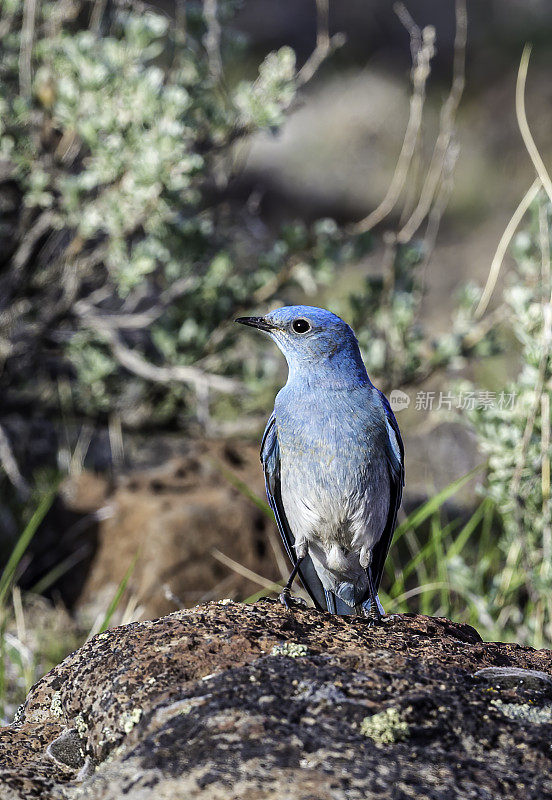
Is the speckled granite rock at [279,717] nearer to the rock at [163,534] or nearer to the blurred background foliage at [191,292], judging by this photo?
the blurred background foliage at [191,292]

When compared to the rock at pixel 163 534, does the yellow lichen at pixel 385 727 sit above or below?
above

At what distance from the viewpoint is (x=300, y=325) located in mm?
3436

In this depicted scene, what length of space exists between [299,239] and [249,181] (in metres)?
9.25

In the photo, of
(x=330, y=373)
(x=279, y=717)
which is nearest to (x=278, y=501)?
(x=330, y=373)

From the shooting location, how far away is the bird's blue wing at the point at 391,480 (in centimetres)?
337

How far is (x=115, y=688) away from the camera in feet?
7.45

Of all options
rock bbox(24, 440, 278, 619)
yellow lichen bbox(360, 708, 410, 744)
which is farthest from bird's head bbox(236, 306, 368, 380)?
rock bbox(24, 440, 278, 619)

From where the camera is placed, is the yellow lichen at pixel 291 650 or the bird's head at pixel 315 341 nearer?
the yellow lichen at pixel 291 650

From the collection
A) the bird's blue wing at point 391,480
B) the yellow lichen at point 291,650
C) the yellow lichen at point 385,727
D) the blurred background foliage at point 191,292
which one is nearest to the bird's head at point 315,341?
the bird's blue wing at point 391,480

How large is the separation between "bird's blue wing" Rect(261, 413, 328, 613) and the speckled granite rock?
39.6 inches

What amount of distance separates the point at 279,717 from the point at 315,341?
5.58 feet

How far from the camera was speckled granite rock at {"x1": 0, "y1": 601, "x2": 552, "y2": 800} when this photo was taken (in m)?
1.84

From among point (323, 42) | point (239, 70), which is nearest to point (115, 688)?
point (323, 42)

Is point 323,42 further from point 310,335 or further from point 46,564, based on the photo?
point 46,564
